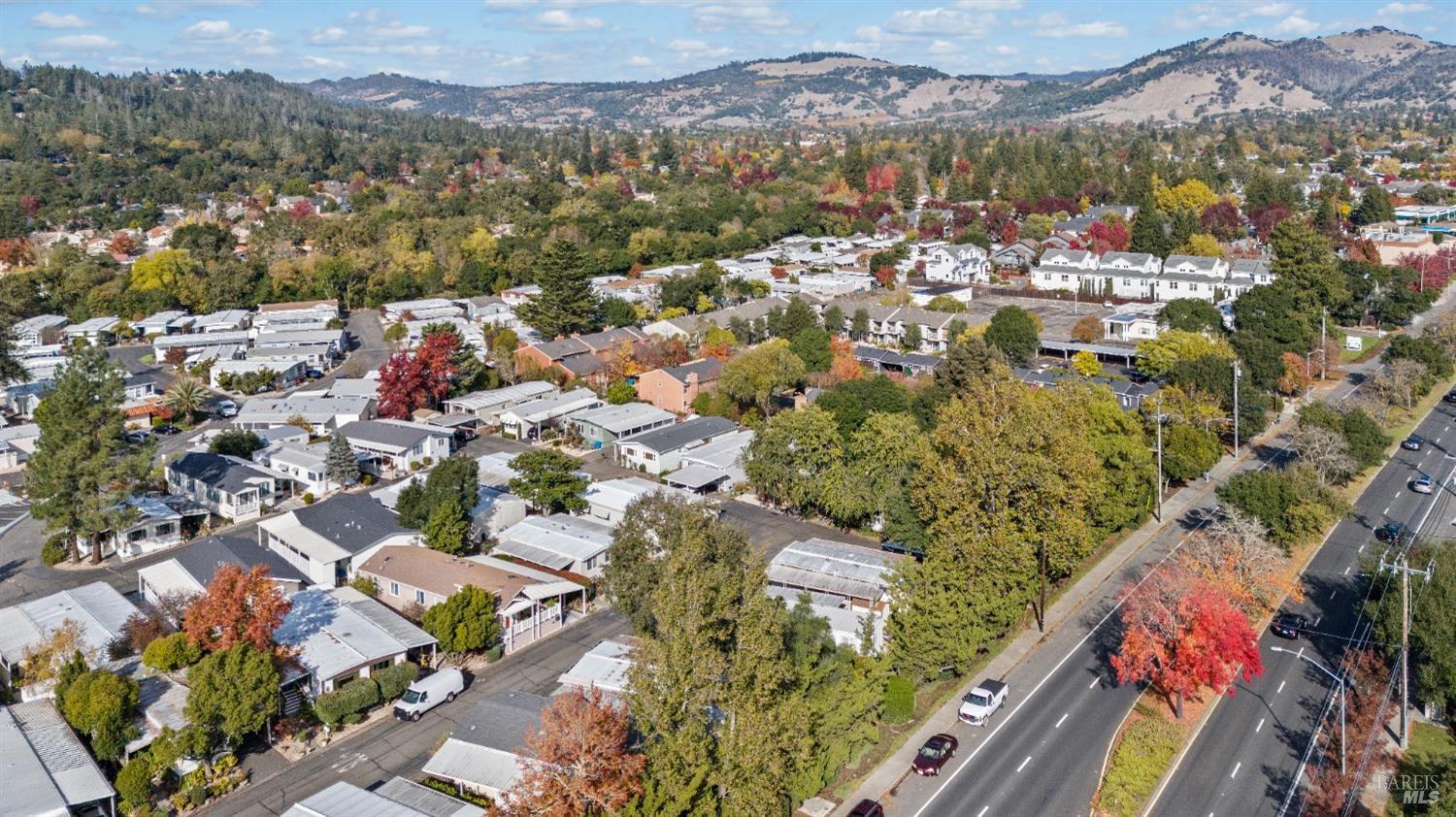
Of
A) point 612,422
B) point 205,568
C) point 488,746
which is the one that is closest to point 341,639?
point 488,746

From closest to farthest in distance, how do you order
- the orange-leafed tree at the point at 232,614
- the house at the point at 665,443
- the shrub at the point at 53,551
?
the orange-leafed tree at the point at 232,614 → the shrub at the point at 53,551 → the house at the point at 665,443

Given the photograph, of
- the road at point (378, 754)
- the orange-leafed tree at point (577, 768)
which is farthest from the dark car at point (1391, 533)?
the orange-leafed tree at point (577, 768)

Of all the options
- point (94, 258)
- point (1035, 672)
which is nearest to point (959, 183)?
point (94, 258)

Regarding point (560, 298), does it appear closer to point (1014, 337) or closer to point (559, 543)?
point (1014, 337)

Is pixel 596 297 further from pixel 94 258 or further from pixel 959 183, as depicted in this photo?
pixel 959 183

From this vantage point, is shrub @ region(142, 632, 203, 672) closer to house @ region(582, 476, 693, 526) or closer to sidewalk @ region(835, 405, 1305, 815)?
house @ region(582, 476, 693, 526)

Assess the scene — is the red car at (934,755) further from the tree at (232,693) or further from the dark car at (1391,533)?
the dark car at (1391,533)
